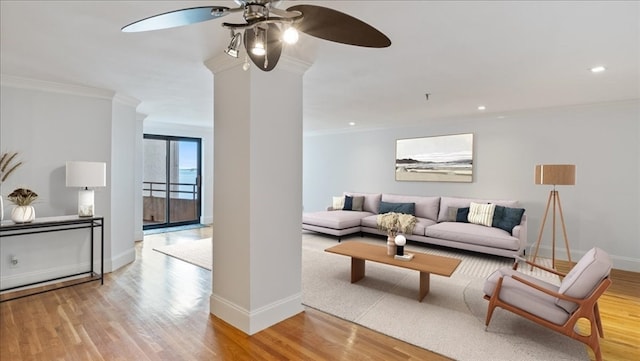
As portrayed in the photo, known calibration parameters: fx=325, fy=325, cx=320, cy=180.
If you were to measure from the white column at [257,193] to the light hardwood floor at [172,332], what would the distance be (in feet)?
0.80

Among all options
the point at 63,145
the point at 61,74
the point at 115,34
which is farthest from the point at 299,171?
the point at 63,145

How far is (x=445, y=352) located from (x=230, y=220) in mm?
2081

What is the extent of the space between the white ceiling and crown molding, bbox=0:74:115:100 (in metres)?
0.16

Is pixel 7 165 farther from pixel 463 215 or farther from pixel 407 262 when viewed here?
pixel 463 215

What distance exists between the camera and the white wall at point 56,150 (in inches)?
146

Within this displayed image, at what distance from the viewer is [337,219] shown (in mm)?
6441

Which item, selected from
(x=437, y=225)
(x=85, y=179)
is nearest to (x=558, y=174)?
(x=437, y=225)

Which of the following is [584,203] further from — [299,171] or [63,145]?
[63,145]

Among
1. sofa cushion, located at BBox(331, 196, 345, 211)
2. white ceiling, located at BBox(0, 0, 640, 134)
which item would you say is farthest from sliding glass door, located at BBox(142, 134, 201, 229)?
sofa cushion, located at BBox(331, 196, 345, 211)

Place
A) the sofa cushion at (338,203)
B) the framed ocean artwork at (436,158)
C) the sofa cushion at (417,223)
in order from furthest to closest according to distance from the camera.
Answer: the sofa cushion at (338,203), the framed ocean artwork at (436,158), the sofa cushion at (417,223)

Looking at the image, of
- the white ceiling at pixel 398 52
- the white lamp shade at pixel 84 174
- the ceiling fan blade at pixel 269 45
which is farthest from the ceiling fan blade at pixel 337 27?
the white lamp shade at pixel 84 174

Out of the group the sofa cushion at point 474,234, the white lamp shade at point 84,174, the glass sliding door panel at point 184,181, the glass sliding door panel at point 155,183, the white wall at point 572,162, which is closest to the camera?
the white lamp shade at point 84,174

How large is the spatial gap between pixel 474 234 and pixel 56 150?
5.88 metres

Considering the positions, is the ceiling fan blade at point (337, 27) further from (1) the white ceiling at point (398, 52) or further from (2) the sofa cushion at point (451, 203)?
(2) the sofa cushion at point (451, 203)
